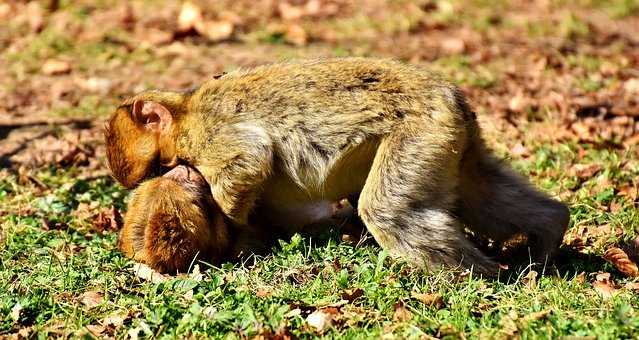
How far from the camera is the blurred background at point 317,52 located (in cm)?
808

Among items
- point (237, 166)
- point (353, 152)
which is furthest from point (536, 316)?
point (237, 166)

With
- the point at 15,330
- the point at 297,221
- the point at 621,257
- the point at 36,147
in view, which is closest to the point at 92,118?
the point at 36,147

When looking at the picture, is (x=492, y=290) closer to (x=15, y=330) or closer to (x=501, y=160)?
(x=501, y=160)

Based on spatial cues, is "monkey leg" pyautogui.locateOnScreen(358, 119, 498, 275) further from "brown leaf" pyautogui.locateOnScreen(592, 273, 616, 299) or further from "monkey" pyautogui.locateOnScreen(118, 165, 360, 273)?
"monkey" pyautogui.locateOnScreen(118, 165, 360, 273)

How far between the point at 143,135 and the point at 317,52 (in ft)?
13.3

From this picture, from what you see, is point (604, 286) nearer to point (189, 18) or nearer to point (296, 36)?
point (296, 36)

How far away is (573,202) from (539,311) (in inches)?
74.3

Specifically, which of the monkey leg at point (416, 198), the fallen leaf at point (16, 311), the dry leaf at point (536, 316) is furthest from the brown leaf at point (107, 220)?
the dry leaf at point (536, 316)

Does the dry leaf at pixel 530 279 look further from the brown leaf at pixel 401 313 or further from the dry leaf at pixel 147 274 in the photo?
the dry leaf at pixel 147 274

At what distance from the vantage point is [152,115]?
5941mm

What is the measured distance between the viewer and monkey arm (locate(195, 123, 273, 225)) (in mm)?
5555

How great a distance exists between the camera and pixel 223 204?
5609 mm

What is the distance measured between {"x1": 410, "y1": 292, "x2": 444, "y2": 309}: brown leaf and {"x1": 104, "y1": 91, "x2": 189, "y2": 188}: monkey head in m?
1.71

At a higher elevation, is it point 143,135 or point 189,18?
point 143,135
